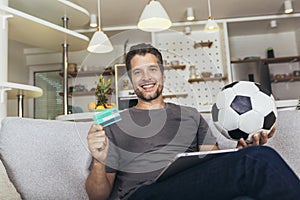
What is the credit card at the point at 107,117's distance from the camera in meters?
1.08

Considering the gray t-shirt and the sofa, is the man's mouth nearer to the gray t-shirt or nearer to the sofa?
the gray t-shirt

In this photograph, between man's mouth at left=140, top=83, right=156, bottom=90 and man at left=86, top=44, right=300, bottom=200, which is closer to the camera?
→ man at left=86, top=44, right=300, bottom=200

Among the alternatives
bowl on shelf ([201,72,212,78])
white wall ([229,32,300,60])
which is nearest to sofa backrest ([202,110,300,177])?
bowl on shelf ([201,72,212,78])

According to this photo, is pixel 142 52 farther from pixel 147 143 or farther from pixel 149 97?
pixel 147 143

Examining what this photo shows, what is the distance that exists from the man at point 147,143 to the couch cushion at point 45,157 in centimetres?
13

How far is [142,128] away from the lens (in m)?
1.18

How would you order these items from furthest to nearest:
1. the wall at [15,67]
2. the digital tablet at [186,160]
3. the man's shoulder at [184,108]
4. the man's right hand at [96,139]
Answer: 1. the wall at [15,67]
2. the man's shoulder at [184,108]
3. the man's right hand at [96,139]
4. the digital tablet at [186,160]

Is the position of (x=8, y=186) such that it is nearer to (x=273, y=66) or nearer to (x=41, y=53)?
(x=41, y=53)

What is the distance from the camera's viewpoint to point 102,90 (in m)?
1.21

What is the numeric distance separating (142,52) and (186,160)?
17.9 inches

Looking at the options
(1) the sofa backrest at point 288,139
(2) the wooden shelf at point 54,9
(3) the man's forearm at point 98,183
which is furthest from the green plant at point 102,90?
(2) the wooden shelf at point 54,9

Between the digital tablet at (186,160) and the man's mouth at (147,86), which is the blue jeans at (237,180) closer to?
Answer: the digital tablet at (186,160)

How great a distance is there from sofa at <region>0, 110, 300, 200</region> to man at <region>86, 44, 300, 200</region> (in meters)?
0.13

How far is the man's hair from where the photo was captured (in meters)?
1.19
